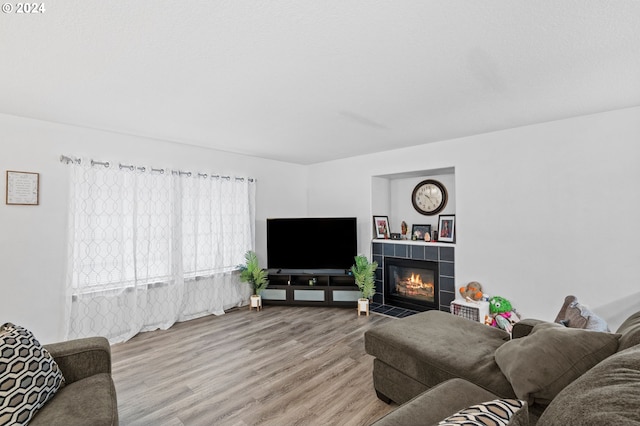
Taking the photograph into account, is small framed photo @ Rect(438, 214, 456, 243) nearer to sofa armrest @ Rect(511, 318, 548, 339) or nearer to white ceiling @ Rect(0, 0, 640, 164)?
white ceiling @ Rect(0, 0, 640, 164)

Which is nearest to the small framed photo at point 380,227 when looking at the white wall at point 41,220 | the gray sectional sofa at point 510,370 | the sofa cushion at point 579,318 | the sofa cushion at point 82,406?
the gray sectional sofa at point 510,370

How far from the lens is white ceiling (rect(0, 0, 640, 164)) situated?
4.70 feet

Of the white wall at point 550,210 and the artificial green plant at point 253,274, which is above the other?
the white wall at point 550,210

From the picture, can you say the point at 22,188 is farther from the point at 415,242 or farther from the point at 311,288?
the point at 415,242

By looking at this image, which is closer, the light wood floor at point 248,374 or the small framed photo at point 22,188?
the light wood floor at point 248,374

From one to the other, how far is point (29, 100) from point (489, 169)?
4.66 metres

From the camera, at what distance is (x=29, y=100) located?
250cm

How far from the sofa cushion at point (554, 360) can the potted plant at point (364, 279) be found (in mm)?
2869

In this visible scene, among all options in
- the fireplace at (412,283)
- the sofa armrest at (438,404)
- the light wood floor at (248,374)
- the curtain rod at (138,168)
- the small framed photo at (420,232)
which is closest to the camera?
the sofa armrest at (438,404)

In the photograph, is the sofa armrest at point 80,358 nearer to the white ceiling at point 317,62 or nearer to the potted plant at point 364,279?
the white ceiling at point 317,62

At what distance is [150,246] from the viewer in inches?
147

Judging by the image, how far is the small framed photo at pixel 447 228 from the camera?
4.00m

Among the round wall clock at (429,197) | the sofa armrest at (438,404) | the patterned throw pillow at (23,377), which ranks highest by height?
the round wall clock at (429,197)

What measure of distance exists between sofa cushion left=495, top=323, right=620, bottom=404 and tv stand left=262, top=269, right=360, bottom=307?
10.4 ft
